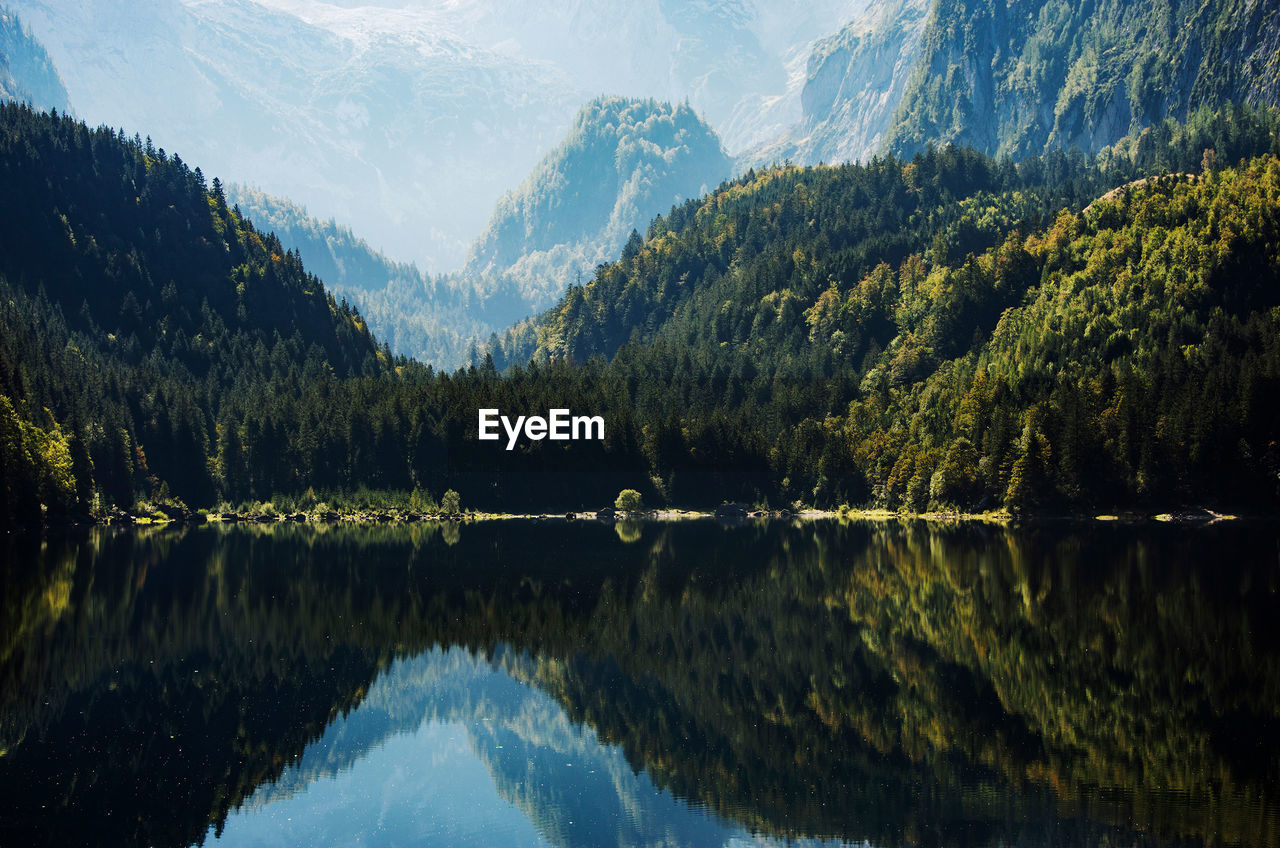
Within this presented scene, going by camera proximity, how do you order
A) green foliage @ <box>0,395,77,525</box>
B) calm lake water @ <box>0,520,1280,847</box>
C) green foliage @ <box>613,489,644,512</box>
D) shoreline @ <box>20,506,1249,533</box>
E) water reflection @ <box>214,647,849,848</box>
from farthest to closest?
green foliage @ <box>613,489,644,512</box>
shoreline @ <box>20,506,1249,533</box>
green foliage @ <box>0,395,77,525</box>
water reflection @ <box>214,647,849,848</box>
calm lake water @ <box>0,520,1280,847</box>

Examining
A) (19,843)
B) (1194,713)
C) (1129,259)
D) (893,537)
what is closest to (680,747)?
(1194,713)

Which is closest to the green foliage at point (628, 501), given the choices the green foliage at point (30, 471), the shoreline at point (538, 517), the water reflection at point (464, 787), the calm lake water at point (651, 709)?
the shoreline at point (538, 517)

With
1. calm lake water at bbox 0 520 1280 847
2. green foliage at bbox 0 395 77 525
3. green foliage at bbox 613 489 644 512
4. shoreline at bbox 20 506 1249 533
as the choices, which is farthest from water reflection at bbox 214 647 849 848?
green foliage at bbox 613 489 644 512

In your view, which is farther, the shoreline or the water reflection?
the shoreline

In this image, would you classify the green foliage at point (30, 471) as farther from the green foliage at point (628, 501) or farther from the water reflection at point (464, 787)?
the water reflection at point (464, 787)

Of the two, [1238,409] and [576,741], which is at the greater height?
[1238,409]

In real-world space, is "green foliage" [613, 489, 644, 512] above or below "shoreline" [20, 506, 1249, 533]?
above

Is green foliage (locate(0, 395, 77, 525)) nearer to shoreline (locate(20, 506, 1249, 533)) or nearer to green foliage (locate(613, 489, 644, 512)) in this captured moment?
shoreline (locate(20, 506, 1249, 533))

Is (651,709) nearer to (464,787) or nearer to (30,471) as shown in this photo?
(464,787)

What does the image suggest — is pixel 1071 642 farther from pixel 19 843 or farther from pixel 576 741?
pixel 19 843
